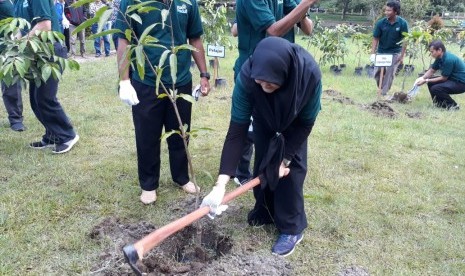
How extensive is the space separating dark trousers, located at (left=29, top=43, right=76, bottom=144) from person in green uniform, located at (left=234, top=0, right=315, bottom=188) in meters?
1.74

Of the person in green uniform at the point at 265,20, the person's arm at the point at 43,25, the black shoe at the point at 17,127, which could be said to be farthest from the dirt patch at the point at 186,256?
the black shoe at the point at 17,127

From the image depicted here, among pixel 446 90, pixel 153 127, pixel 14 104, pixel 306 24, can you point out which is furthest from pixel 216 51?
pixel 153 127

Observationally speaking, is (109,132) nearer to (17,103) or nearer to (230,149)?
(17,103)

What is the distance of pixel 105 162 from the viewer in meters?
3.77

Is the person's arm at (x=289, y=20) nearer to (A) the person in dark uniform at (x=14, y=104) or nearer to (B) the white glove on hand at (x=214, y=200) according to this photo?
(B) the white glove on hand at (x=214, y=200)

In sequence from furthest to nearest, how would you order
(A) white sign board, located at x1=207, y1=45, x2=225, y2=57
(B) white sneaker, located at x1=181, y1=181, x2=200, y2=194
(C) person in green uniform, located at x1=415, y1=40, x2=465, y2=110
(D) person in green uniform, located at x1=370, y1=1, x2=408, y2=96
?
(D) person in green uniform, located at x1=370, y1=1, x2=408, y2=96, (C) person in green uniform, located at x1=415, y1=40, x2=465, y2=110, (A) white sign board, located at x1=207, y1=45, x2=225, y2=57, (B) white sneaker, located at x1=181, y1=181, x2=200, y2=194

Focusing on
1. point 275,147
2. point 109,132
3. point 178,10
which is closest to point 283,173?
point 275,147

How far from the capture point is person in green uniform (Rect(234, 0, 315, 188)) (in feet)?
8.64

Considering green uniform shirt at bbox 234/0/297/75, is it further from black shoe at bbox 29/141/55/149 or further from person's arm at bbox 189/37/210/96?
black shoe at bbox 29/141/55/149

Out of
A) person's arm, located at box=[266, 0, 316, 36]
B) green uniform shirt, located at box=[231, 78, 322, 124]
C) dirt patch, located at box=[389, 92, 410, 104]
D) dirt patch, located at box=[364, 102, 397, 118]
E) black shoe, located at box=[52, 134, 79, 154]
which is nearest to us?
green uniform shirt, located at box=[231, 78, 322, 124]

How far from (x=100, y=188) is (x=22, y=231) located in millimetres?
711

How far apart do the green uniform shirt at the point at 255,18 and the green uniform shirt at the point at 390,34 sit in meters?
4.51

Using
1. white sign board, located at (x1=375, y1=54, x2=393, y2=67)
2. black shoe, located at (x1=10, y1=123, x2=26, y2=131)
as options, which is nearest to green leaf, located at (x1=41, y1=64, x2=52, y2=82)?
black shoe, located at (x1=10, y1=123, x2=26, y2=131)

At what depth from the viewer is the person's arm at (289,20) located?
2613mm
